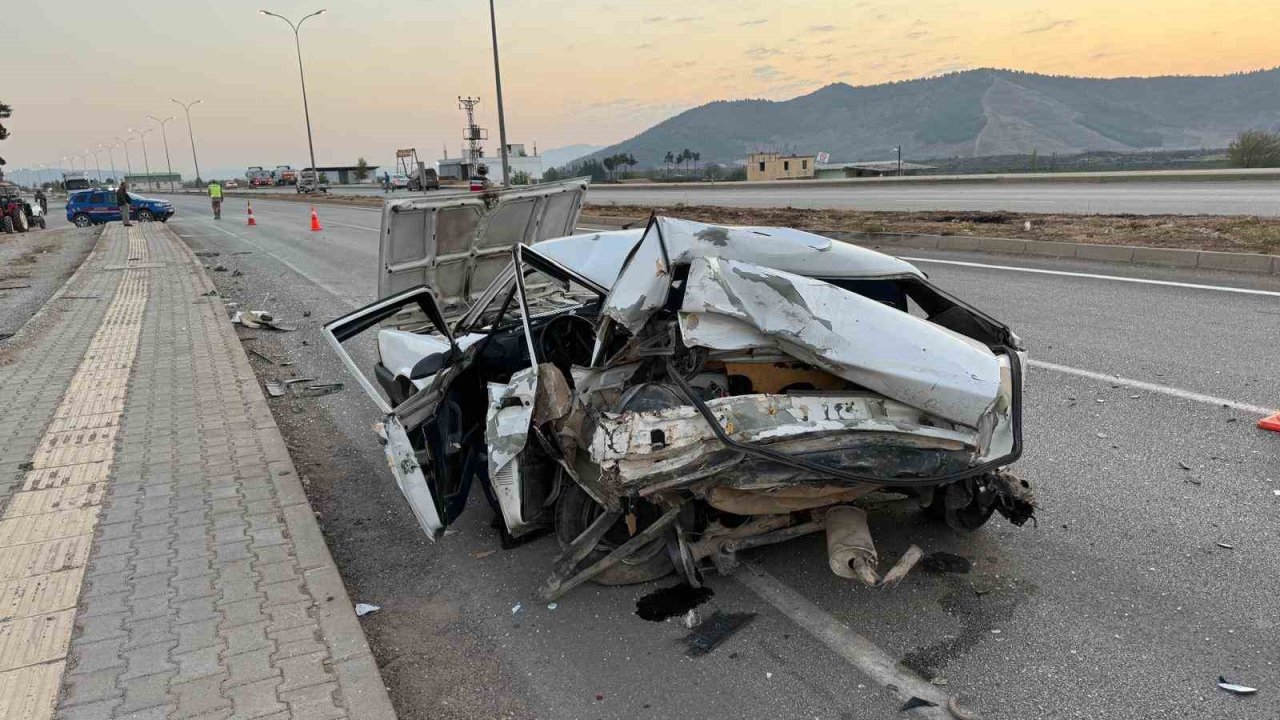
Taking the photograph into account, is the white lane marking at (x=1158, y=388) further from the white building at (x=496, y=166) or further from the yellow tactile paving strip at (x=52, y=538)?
the white building at (x=496, y=166)

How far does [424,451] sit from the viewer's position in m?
3.61

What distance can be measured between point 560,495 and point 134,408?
4325mm

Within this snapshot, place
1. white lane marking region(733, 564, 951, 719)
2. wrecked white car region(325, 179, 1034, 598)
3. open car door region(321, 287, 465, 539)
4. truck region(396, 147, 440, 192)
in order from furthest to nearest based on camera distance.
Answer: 1. truck region(396, 147, 440, 192)
2. open car door region(321, 287, 465, 539)
3. wrecked white car region(325, 179, 1034, 598)
4. white lane marking region(733, 564, 951, 719)

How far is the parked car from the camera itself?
33031 mm

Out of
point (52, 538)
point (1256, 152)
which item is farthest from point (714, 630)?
point (1256, 152)

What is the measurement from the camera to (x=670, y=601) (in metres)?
3.21

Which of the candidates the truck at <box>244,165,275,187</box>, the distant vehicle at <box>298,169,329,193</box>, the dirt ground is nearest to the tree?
the dirt ground

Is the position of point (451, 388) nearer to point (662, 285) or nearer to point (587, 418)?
point (587, 418)

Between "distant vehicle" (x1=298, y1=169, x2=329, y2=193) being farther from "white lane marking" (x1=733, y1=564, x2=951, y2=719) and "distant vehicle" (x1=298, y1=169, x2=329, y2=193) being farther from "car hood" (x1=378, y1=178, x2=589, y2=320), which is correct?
"white lane marking" (x1=733, y1=564, x2=951, y2=719)

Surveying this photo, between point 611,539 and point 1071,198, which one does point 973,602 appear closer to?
point 611,539

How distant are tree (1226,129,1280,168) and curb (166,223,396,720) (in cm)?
3995

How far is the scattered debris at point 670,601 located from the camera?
3.12m

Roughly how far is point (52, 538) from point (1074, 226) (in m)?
14.9

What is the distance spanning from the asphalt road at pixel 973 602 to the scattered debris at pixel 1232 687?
1.0 inches
